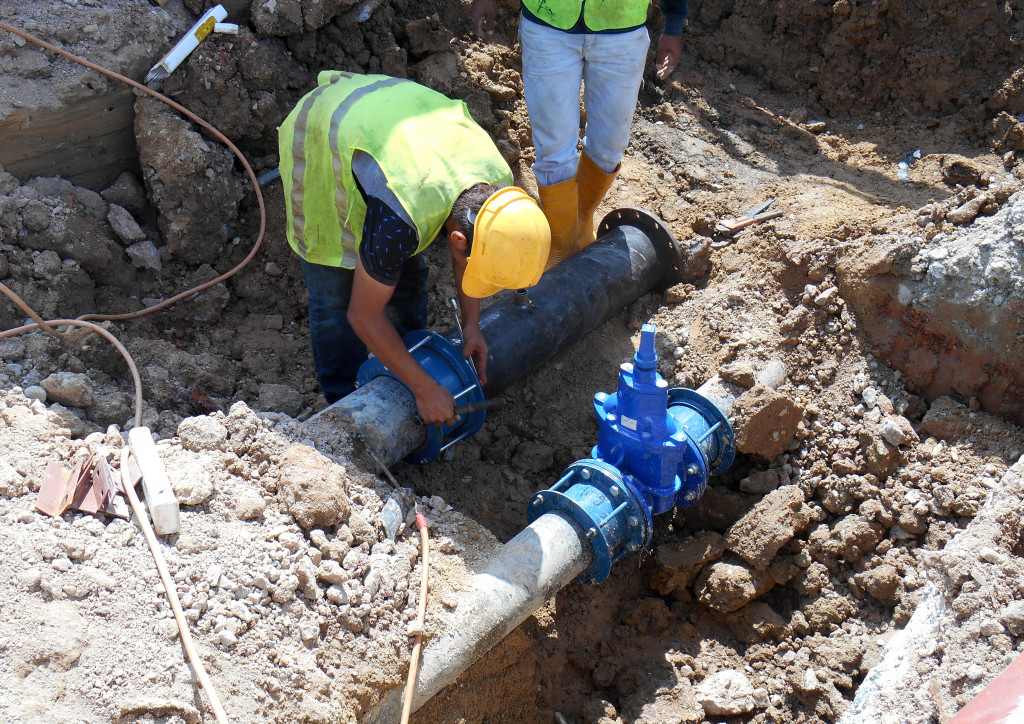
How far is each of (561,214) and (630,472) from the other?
1.58m

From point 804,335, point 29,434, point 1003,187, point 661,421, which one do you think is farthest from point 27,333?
point 1003,187

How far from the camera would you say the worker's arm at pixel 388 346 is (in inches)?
101

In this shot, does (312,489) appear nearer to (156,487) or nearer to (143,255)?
(156,487)

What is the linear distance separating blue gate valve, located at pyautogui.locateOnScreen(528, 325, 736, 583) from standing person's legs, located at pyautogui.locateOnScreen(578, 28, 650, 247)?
154cm

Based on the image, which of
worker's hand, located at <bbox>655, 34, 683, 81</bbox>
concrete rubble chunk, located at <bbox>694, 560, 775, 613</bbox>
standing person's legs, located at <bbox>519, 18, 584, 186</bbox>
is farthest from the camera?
worker's hand, located at <bbox>655, 34, 683, 81</bbox>

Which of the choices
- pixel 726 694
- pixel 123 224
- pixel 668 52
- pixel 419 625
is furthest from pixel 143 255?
pixel 726 694

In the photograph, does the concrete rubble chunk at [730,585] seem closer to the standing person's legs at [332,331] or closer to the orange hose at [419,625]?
the orange hose at [419,625]

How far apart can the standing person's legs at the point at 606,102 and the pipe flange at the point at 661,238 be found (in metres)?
0.21

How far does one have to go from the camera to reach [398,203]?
242 cm

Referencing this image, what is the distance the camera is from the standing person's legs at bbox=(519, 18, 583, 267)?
3.59 m

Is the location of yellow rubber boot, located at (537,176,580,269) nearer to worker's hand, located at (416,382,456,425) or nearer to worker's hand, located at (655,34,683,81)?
worker's hand, located at (655,34,683,81)

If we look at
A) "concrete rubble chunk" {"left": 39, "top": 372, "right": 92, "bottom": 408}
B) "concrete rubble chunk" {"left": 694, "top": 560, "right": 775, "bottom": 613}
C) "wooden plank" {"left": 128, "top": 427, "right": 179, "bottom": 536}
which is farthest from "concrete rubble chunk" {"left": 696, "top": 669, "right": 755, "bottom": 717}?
"concrete rubble chunk" {"left": 39, "top": 372, "right": 92, "bottom": 408}

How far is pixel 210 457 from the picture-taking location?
99.7 inches

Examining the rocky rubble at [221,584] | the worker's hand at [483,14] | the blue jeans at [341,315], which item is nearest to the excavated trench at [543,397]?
the rocky rubble at [221,584]
